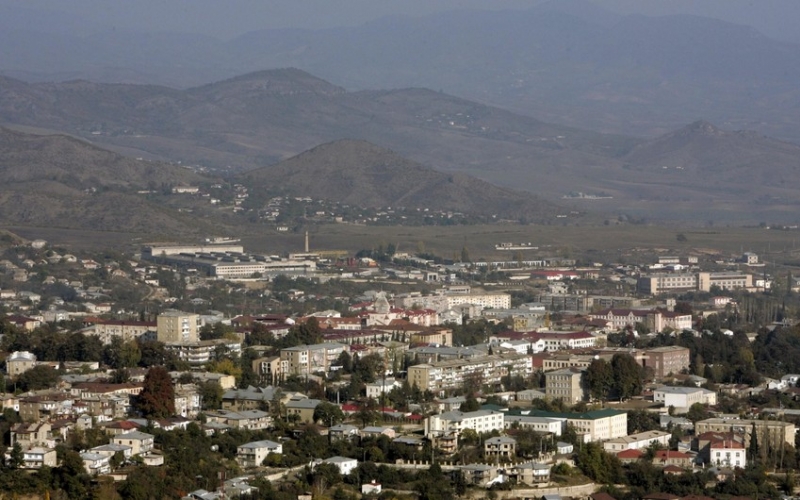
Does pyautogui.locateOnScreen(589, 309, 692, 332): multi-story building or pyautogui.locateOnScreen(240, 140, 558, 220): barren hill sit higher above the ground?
pyautogui.locateOnScreen(240, 140, 558, 220): barren hill

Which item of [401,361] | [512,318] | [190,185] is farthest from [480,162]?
[401,361]

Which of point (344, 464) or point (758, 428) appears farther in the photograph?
point (758, 428)

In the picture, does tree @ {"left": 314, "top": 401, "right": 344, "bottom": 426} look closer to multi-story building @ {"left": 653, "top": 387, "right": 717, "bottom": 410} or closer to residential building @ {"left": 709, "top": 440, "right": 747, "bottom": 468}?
residential building @ {"left": 709, "top": 440, "right": 747, "bottom": 468}

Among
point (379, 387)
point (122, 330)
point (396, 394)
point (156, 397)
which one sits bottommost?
point (396, 394)

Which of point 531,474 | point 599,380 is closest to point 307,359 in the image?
point 599,380

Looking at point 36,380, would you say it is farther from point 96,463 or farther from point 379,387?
point 96,463

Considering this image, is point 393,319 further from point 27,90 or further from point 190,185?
point 27,90

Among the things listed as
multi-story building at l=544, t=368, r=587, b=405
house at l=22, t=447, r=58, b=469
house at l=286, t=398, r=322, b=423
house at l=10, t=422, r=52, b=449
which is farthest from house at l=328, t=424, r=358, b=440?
multi-story building at l=544, t=368, r=587, b=405
